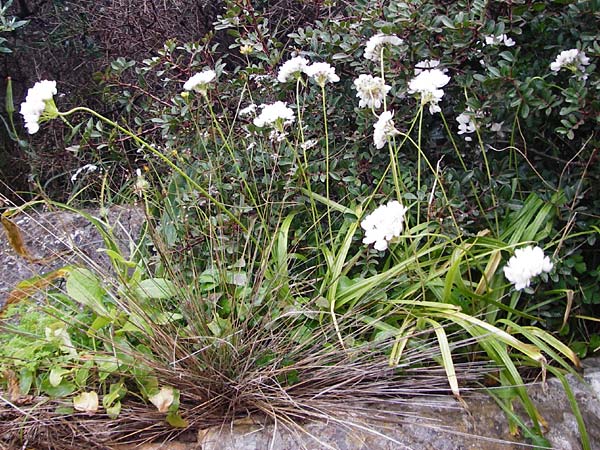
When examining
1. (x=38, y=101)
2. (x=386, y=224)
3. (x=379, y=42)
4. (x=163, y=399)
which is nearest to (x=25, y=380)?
(x=163, y=399)

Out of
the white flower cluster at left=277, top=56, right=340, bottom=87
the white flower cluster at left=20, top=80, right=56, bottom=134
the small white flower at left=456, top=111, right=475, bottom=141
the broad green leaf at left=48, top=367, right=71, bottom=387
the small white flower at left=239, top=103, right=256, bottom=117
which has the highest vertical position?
the white flower cluster at left=20, top=80, right=56, bottom=134

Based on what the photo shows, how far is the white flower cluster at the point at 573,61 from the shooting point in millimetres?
1863

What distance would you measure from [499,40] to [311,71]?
0.63 meters

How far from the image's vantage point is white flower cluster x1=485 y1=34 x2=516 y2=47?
1.99 metres

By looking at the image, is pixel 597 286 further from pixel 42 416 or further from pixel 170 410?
pixel 42 416

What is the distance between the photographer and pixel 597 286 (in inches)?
77.9

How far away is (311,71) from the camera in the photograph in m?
2.03

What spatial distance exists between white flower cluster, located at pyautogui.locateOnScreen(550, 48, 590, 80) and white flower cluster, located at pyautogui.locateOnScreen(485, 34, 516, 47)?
7.6 inches

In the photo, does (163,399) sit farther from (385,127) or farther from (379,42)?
(379,42)

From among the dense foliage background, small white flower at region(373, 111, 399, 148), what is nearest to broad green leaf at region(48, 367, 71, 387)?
the dense foliage background

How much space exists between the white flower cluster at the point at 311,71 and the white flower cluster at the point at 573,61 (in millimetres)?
699

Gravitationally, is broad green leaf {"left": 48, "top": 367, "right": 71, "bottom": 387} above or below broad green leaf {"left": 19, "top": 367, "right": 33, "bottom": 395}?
above

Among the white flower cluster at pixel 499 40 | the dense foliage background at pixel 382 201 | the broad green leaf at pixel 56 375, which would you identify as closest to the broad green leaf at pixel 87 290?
the dense foliage background at pixel 382 201

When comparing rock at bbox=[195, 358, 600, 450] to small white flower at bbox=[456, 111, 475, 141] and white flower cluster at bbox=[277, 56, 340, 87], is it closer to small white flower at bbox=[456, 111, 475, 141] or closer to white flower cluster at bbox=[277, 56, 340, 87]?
small white flower at bbox=[456, 111, 475, 141]
